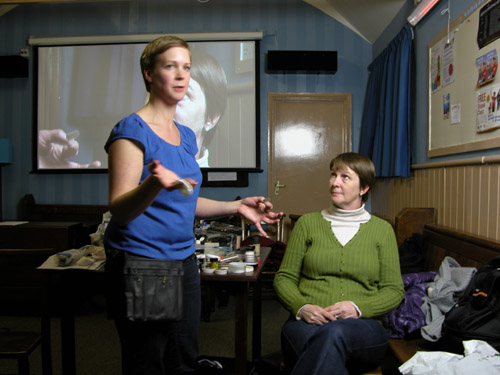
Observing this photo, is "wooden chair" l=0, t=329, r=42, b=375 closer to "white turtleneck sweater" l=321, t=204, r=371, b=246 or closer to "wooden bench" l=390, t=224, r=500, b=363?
"white turtleneck sweater" l=321, t=204, r=371, b=246

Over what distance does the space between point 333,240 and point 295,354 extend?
1.70 ft

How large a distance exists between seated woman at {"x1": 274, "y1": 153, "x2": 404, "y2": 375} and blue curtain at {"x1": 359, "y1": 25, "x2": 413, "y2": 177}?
168cm

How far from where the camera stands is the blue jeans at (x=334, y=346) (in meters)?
1.50

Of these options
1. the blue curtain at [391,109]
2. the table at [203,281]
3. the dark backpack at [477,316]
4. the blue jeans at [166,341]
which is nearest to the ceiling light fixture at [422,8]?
the blue curtain at [391,109]

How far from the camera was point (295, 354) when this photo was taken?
1.65m

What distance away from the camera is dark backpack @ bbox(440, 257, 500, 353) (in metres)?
1.57

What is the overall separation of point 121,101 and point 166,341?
4234 millimetres

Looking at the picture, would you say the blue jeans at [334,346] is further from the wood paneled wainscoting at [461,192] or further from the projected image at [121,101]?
the projected image at [121,101]

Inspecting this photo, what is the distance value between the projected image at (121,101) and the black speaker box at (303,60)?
11.2 inches

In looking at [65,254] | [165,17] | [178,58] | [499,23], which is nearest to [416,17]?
[499,23]

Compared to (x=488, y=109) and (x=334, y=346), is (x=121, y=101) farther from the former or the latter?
(x=334, y=346)

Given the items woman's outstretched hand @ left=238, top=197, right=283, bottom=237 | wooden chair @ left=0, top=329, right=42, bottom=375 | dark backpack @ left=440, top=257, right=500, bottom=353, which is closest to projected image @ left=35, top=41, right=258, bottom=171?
wooden chair @ left=0, top=329, right=42, bottom=375

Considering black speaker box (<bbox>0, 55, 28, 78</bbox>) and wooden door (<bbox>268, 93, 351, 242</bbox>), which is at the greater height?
black speaker box (<bbox>0, 55, 28, 78</bbox>)

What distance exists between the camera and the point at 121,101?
16.4 feet
